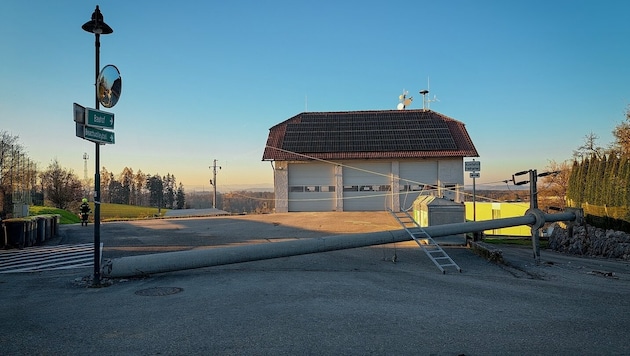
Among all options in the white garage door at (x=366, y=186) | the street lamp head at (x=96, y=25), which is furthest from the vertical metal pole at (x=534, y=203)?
the white garage door at (x=366, y=186)

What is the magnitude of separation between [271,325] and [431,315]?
239 cm

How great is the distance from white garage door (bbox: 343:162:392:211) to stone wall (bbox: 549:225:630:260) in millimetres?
14919

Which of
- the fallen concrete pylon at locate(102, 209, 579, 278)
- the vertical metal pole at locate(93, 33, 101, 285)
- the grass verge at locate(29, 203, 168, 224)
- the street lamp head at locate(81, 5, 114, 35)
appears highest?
the street lamp head at locate(81, 5, 114, 35)

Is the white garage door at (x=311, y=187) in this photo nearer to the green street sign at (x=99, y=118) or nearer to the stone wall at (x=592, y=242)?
the stone wall at (x=592, y=242)

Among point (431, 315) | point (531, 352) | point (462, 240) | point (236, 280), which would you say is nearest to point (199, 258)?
point (236, 280)

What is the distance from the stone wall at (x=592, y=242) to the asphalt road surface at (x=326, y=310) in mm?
2431

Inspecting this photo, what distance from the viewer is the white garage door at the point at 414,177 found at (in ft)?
100

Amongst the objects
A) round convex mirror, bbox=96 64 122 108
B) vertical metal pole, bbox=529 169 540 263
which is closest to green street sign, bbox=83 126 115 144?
round convex mirror, bbox=96 64 122 108

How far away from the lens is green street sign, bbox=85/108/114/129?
7.93 m

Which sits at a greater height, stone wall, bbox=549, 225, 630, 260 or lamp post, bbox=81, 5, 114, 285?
lamp post, bbox=81, 5, 114, 285

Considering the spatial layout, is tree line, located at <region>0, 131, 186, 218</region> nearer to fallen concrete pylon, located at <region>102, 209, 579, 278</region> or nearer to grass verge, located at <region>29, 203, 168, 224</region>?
grass verge, located at <region>29, 203, 168, 224</region>

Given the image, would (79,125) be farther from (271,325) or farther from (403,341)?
(403,341)

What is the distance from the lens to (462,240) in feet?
46.1

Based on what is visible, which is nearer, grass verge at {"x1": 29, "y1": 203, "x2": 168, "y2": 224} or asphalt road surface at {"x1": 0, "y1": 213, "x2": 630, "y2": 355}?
asphalt road surface at {"x1": 0, "y1": 213, "x2": 630, "y2": 355}
